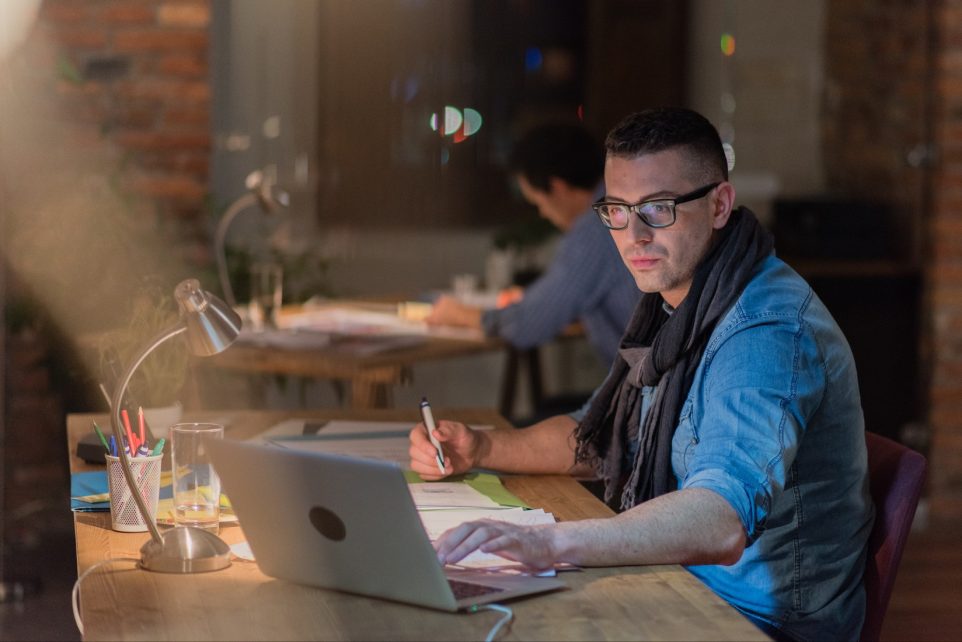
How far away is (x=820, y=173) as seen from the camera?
6051mm

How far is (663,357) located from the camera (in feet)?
6.67

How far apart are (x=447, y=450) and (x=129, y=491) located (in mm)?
529

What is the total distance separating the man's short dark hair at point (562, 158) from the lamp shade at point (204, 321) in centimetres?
257

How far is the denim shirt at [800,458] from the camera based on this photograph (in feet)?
6.01

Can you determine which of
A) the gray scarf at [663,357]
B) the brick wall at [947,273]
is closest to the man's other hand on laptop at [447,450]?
the gray scarf at [663,357]

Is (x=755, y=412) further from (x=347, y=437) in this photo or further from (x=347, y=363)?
(x=347, y=363)

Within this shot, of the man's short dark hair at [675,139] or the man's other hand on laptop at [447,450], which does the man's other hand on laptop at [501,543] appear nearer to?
the man's other hand on laptop at [447,450]

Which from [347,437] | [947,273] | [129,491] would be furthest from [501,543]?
[947,273]

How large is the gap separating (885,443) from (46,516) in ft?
10.7

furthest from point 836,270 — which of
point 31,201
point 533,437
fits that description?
point 533,437

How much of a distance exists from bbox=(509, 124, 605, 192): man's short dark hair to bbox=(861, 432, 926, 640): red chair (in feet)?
7.57

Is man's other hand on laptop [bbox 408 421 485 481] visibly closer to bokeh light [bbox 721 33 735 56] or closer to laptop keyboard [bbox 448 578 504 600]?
laptop keyboard [bbox 448 578 504 600]

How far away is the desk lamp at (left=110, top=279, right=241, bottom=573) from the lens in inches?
66.6

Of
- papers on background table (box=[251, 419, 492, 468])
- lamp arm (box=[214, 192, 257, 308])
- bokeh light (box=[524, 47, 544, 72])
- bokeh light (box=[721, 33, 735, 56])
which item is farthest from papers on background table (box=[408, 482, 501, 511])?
bokeh light (box=[721, 33, 735, 56])
